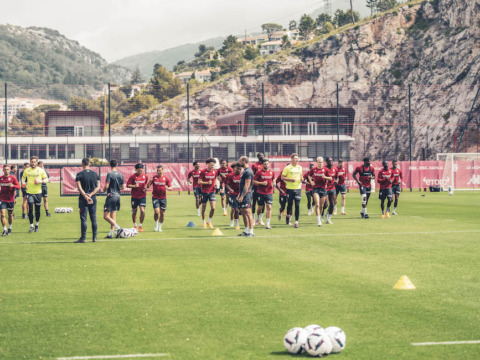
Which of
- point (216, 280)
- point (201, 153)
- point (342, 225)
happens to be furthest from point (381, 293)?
point (201, 153)

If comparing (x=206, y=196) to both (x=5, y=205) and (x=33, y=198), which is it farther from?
(x=5, y=205)

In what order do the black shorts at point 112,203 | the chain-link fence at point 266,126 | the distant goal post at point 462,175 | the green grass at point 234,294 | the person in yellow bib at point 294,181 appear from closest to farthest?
the green grass at point 234,294 → the black shorts at point 112,203 → the person in yellow bib at point 294,181 → the distant goal post at point 462,175 → the chain-link fence at point 266,126

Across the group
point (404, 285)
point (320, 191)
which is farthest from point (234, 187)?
point (404, 285)

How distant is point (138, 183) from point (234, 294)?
11044 mm

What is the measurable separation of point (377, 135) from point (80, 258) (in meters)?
88.7

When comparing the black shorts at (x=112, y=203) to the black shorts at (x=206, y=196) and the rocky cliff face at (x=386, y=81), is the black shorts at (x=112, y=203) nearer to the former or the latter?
the black shorts at (x=206, y=196)

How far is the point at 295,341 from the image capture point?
6770 mm

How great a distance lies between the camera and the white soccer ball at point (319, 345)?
6.66m

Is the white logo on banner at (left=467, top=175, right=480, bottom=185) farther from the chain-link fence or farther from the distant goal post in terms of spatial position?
the chain-link fence

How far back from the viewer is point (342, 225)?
2194 centimetres

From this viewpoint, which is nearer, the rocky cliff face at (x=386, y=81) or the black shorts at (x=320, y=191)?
the black shorts at (x=320, y=191)

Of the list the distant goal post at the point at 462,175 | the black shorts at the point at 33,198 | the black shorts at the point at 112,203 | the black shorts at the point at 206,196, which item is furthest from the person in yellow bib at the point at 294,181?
the distant goal post at the point at 462,175

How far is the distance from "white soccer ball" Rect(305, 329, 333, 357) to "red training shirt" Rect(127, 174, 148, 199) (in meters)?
14.3

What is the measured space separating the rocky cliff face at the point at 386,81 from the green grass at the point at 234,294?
2697 inches
